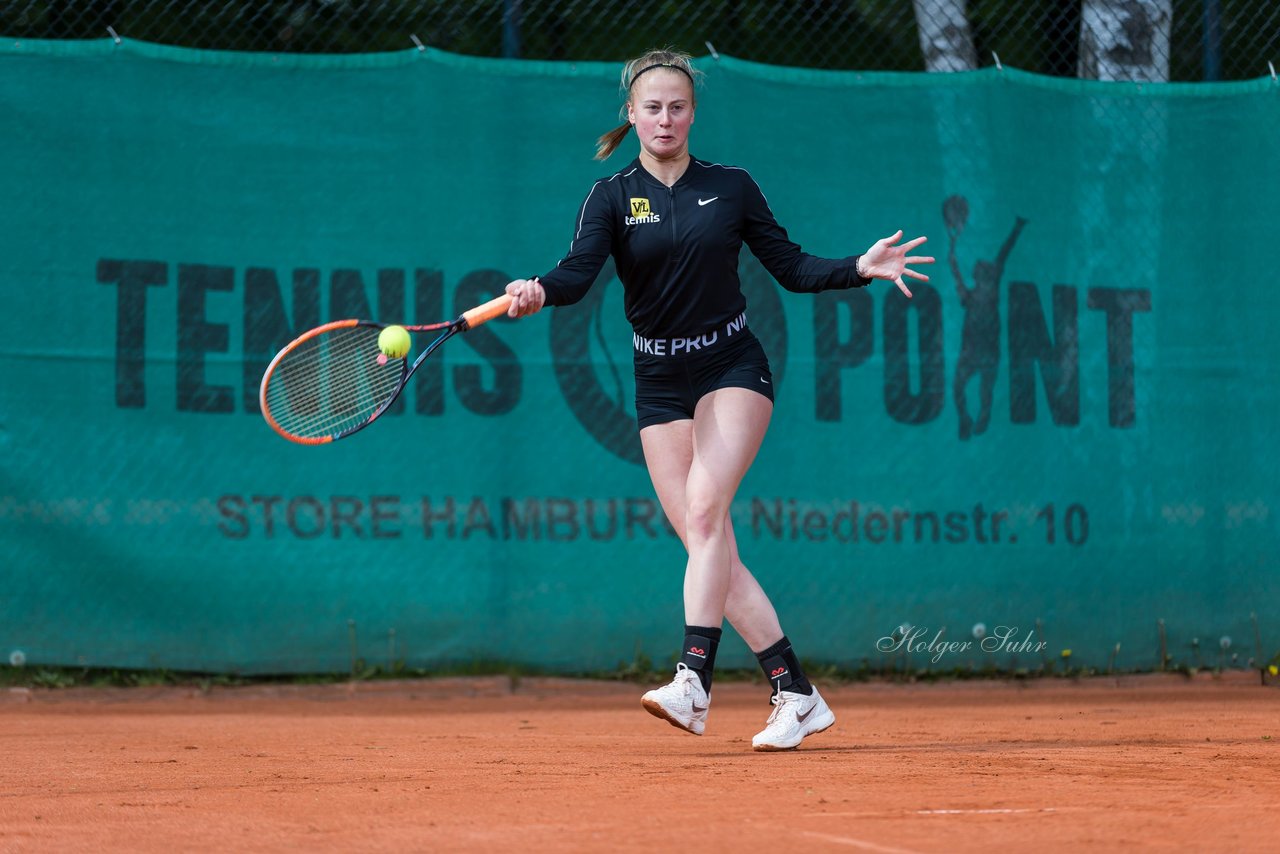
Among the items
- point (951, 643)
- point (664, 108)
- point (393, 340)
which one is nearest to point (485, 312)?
point (393, 340)

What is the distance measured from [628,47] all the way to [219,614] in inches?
134

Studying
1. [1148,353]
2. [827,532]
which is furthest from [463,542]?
[1148,353]

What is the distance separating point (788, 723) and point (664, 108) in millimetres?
1788

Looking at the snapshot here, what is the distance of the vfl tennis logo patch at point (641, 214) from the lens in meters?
4.35

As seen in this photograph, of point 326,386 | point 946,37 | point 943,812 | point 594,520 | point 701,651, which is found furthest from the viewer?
point 946,37

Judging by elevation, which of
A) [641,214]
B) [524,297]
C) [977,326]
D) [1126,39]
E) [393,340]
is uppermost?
[1126,39]

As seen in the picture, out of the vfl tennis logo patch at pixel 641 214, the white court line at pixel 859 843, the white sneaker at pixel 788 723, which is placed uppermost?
the vfl tennis logo patch at pixel 641 214

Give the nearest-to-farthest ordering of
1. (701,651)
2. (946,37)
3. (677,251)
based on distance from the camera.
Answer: (701,651)
(677,251)
(946,37)

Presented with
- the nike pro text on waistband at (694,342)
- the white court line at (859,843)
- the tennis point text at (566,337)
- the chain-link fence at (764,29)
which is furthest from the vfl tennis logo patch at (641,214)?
the chain-link fence at (764,29)

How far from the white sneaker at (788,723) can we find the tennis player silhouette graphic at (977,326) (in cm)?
255

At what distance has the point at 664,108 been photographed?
14.1 feet

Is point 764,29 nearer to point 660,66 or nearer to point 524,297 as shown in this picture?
point 660,66

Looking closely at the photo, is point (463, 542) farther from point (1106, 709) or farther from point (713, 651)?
point (1106, 709)

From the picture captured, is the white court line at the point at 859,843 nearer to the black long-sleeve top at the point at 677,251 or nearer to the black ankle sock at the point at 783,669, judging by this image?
the black ankle sock at the point at 783,669
